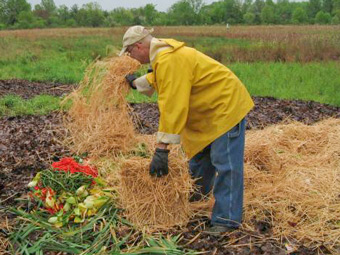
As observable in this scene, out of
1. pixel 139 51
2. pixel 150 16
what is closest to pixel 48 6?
pixel 150 16

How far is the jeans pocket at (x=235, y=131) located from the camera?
327 centimetres

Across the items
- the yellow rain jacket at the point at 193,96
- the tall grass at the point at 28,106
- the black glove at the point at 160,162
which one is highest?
the yellow rain jacket at the point at 193,96

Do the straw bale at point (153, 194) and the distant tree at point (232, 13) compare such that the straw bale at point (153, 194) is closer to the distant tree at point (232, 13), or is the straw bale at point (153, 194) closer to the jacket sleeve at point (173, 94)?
the jacket sleeve at point (173, 94)

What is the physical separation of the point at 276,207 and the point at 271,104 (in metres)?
4.51

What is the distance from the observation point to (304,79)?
400 inches

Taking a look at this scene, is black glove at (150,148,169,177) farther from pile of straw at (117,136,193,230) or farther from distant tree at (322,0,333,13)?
distant tree at (322,0,333,13)

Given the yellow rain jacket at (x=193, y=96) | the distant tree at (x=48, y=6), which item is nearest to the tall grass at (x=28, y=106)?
the yellow rain jacket at (x=193, y=96)

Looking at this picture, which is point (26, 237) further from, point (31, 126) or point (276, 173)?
point (31, 126)

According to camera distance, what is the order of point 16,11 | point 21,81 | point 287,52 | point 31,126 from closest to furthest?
point 31,126 < point 21,81 < point 287,52 < point 16,11

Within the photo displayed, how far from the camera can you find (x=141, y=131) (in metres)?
6.12

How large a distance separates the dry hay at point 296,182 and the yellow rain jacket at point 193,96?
2.77 feet

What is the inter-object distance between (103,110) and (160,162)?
5.14 ft

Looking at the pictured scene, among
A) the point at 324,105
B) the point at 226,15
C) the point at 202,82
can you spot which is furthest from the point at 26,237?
the point at 226,15

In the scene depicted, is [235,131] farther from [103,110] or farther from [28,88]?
[28,88]
